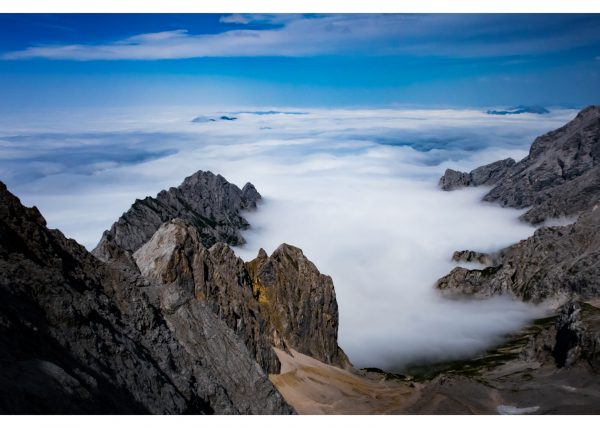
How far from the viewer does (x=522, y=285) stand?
644 ft

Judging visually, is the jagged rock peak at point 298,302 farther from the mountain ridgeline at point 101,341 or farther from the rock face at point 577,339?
the mountain ridgeline at point 101,341

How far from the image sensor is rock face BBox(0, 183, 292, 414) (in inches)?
732

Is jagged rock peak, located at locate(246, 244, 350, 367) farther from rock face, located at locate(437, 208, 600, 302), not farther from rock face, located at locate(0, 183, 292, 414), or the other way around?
rock face, located at locate(437, 208, 600, 302)

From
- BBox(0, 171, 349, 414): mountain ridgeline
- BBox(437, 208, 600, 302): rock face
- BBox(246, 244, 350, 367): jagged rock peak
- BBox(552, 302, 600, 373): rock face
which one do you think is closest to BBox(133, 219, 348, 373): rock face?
BBox(246, 244, 350, 367): jagged rock peak

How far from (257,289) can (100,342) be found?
65.6m

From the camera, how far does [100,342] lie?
23031mm

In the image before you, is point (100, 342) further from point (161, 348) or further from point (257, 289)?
point (257, 289)

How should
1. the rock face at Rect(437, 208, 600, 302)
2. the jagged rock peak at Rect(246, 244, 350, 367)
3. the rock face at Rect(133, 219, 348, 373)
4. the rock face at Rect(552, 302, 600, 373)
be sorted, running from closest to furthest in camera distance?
the rock face at Rect(133, 219, 348, 373)
the rock face at Rect(552, 302, 600, 373)
the jagged rock peak at Rect(246, 244, 350, 367)
the rock face at Rect(437, 208, 600, 302)

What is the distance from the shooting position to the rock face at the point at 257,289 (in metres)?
57.6

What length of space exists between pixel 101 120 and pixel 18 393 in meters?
24.3

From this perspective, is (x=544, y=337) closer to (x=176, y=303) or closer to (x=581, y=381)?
(x=581, y=381)

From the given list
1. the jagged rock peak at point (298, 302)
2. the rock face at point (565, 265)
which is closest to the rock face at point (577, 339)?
the jagged rock peak at point (298, 302)

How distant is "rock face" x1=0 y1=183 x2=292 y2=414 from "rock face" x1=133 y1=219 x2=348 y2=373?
17.1 m

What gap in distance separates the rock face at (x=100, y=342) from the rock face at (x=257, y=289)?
672 inches
